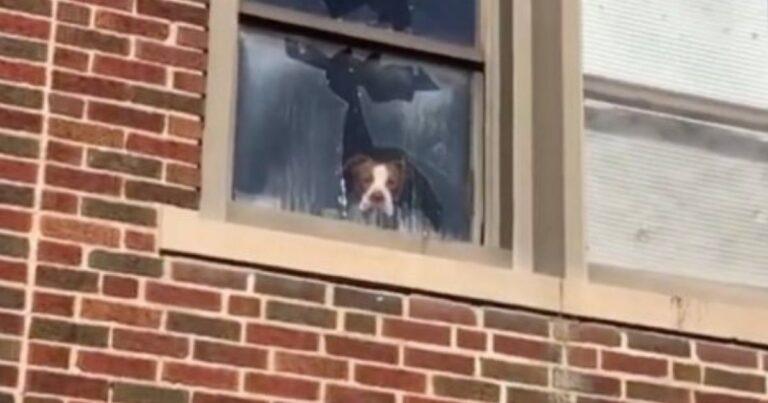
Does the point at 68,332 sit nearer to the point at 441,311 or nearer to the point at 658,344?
the point at 441,311

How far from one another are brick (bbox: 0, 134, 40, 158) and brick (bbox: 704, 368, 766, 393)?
6.85ft

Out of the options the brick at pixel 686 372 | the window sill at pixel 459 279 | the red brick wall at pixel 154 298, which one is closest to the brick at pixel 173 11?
the red brick wall at pixel 154 298

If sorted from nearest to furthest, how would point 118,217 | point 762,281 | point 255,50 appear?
point 118,217, point 255,50, point 762,281

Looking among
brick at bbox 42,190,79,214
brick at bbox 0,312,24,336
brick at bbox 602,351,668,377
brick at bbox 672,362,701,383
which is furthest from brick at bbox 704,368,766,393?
brick at bbox 0,312,24,336

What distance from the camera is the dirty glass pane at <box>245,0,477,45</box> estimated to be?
580 centimetres

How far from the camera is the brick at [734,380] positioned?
5.69m

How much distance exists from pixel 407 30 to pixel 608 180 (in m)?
0.79

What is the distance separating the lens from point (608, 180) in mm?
5953

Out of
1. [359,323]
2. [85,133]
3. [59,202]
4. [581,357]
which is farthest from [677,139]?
[59,202]

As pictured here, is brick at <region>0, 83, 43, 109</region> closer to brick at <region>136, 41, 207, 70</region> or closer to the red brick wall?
the red brick wall

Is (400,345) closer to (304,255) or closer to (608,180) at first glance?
(304,255)

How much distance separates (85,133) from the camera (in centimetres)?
522

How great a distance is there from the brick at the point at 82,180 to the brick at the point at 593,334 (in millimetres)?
1376

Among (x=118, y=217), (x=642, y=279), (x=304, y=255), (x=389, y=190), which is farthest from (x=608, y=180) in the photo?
(x=118, y=217)
